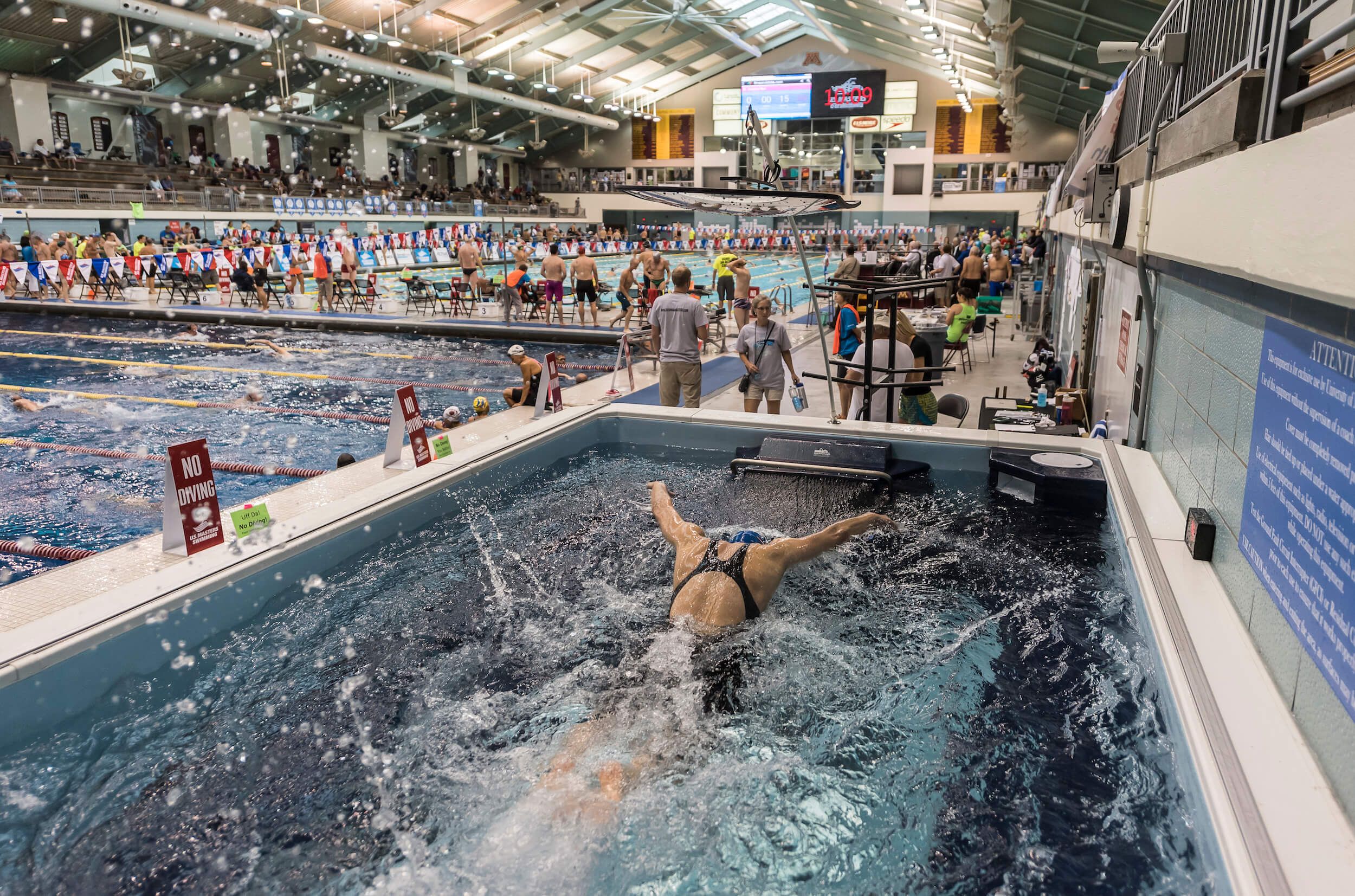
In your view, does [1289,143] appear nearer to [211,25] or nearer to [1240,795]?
[1240,795]

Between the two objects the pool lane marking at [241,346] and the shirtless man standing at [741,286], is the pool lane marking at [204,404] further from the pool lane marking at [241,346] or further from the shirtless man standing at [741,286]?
the shirtless man standing at [741,286]

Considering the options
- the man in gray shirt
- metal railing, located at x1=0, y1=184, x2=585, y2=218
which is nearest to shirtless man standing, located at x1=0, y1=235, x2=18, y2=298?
metal railing, located at x1=0, y1=184, x2=585, y2=218

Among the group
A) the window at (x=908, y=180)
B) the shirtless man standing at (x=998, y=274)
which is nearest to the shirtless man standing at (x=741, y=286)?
the shirtless man standing at (x=998, y=274)

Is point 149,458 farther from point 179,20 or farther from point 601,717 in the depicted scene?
point 179,20

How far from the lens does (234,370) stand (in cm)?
1214

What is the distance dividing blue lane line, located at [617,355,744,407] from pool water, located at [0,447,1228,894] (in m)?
4.35

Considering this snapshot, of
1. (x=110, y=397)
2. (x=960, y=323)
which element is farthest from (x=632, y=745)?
(x=110, y=397)

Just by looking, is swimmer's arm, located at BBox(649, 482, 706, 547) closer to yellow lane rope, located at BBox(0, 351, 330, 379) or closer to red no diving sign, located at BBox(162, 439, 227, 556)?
red no diving sign, located at BBox(162, 439, 227, 556)

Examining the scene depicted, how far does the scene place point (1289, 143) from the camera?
7.41 ft

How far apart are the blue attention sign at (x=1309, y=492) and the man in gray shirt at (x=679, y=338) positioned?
5.19 metres

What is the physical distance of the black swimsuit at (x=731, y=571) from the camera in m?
3.98

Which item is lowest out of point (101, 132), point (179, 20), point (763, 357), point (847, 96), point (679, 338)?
point (763, 357)

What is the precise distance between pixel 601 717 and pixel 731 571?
96cm

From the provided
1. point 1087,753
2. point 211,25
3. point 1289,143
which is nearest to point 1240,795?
point 1087,753
